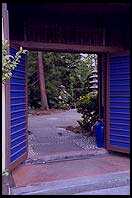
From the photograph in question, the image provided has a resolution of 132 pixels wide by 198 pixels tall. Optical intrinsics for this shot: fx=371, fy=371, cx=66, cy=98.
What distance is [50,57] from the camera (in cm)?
2408

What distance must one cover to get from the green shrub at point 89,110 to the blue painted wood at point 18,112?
11.7ft

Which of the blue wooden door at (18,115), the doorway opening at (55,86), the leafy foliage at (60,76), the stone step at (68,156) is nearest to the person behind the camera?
the blue wooden door at (18,115)

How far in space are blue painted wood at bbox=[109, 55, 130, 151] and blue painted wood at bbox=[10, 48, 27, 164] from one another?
1986 mm

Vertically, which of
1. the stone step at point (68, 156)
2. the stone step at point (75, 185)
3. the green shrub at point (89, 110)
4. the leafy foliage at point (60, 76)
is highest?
the leafy foliage at point (60, 76)

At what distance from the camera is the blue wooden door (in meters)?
7.09

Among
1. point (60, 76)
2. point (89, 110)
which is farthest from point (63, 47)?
point (60, 76)

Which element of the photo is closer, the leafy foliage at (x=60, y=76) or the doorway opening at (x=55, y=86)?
the doorway opening at (x=55, y=86)

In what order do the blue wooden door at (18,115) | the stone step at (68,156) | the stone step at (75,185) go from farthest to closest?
the stone step at (68,156) < the blue wooden door at (18,115) < the stone step at (75,185)

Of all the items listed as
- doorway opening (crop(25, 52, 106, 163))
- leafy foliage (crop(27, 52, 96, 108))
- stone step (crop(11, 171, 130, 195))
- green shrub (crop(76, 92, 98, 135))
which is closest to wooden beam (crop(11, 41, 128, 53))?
stone step (crop(11, 171, 130, 195))

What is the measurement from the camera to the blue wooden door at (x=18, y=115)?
709cm

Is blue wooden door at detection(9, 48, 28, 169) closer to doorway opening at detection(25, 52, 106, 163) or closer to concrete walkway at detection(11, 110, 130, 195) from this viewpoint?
concrete walkway at detection(11, 110, 130, 195)

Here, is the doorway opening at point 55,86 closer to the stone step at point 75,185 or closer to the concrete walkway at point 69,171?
the concrete walkway at point 69,171

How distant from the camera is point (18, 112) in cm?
748

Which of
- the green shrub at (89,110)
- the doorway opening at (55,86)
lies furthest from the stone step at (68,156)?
the doorway opening at (55,86)
